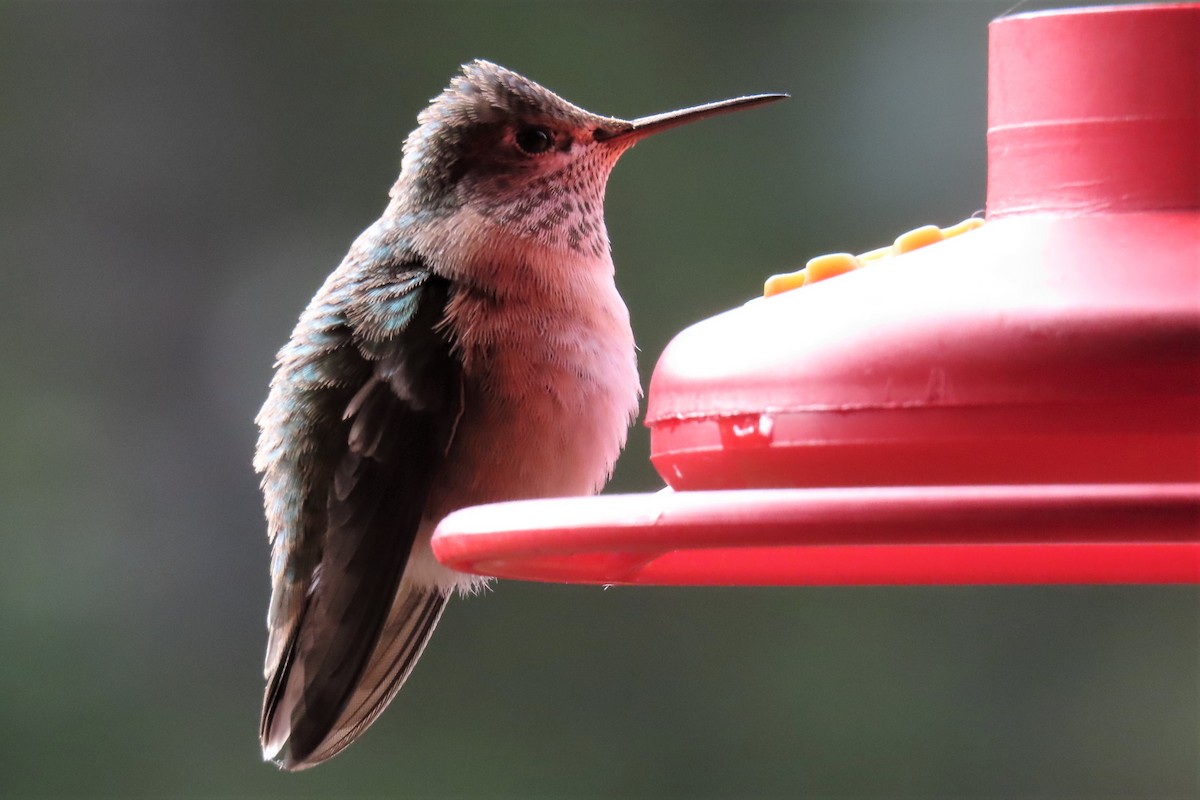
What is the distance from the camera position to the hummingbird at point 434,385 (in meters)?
2.76

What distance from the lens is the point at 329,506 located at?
9.45ft

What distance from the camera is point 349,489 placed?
2809 millimetres

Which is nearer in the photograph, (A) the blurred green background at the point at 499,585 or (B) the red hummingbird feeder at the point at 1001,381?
(B) the red hummingbird feeder at the point at 1001,381

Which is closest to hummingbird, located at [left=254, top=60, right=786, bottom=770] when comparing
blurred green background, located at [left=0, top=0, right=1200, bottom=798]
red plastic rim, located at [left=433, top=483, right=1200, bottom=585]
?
red plastic rim, located at [left=433, top=483, right=1200, bottom=585]

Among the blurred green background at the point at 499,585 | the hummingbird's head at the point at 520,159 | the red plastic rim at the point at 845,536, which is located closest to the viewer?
the red plastic rim at the point at 845,536

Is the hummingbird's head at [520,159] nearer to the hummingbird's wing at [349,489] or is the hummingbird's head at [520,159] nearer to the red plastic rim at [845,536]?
the hummingbird's wing at [349,489]

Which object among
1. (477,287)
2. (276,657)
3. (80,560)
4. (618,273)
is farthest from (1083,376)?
(80,560)

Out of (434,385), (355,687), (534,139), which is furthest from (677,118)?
(355,687)

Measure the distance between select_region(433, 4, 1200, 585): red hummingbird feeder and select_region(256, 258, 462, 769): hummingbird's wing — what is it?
75 centimetres

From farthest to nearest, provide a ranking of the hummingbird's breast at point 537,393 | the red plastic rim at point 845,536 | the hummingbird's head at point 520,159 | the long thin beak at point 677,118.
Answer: the hummingbird's head at point 520,159
the hummingbird's breast at point 537,393
the long thin beak at point 677,118
the red plastic rim at point 845,536

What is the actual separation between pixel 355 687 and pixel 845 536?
4.56ft

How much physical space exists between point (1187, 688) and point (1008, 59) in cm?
792

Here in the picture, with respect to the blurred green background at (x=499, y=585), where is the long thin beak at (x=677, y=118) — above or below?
above

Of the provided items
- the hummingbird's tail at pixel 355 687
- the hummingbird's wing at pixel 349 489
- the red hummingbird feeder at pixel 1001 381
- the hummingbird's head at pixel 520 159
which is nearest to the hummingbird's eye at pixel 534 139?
the hummingbird's head at pixel 520 159
